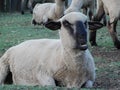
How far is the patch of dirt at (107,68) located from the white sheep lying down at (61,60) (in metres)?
0.45

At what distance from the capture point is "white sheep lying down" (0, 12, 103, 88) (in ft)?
22.0

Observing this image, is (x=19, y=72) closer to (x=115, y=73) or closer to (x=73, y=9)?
(x=115, y=73)

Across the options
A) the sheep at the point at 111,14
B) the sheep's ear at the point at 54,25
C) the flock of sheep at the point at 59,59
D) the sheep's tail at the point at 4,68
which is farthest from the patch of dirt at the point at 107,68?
the sheep's tail at the point at 4,68

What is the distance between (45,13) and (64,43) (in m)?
13.5

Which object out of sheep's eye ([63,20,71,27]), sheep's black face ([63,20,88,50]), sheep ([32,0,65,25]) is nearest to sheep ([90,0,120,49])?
sheep's eye ([63,20,71,27])

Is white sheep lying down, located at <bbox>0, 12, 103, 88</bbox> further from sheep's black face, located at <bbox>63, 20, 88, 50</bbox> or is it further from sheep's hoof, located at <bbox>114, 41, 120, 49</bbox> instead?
sheep's hoof, located at <bbox>114, 41, 120, 49</bbox>

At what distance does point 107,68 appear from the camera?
29.1ft

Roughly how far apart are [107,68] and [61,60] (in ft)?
6.72

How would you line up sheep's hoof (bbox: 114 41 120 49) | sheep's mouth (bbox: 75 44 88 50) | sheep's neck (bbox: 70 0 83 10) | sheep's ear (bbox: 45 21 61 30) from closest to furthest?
sheep's mouth (bbox: 75 44 88 50) → sheep's ear (bbox: 45 21 61 30) → sheep's neck (bbox: 70 0 83 10) → sheep's hoof (bbox: 114 41 120 49)

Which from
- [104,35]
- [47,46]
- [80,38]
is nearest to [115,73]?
[47,46]

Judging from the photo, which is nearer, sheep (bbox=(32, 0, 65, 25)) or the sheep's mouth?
the sheep's mouth

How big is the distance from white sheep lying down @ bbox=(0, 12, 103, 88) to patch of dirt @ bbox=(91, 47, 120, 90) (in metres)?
0.45

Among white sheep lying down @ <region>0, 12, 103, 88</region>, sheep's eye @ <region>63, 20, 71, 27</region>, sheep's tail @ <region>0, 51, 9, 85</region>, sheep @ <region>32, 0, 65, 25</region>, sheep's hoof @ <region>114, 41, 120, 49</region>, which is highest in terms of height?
sheep's eye @ <region>63, 20, 71, 27</region>

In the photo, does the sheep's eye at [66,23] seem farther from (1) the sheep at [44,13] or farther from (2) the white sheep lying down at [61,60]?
(1) the sheep at [44,13]
